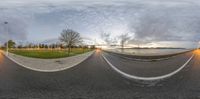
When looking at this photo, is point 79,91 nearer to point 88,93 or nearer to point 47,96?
point 88,93

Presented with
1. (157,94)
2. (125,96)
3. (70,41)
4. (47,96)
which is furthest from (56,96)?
(70,41)

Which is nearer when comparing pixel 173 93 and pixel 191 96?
pixel 191 96

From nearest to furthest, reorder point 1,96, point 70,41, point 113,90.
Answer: point 1,96, point 113,90, point 70,41

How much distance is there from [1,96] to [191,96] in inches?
305

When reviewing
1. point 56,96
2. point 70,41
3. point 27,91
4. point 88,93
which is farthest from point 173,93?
point 70,41

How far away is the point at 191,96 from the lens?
1767 centimetres

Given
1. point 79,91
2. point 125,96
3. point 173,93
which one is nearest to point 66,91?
point 79,91

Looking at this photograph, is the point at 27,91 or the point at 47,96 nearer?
the point at 47,96

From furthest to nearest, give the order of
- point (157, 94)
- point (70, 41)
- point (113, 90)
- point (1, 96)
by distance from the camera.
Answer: point (70, 41) → point (113, 90) → point (157, 94) → point (1, 96)

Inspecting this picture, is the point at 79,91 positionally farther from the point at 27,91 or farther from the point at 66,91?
the point at 27,91

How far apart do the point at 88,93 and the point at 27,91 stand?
2782mm

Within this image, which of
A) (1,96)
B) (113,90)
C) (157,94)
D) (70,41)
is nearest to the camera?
(1,96)

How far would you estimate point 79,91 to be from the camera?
1914cm

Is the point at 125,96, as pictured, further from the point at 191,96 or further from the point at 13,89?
the point at 13,89
